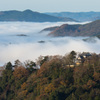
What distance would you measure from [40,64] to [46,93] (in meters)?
11.5

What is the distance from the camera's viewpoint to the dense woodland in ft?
109

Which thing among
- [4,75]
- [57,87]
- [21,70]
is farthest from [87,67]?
[4,75]

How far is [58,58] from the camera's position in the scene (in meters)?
44.6

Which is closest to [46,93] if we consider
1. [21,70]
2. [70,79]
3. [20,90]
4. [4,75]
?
[70,79]

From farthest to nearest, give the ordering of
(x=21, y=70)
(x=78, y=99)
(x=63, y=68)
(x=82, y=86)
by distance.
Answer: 1. (x=21, y=70)
2. (x=63, y=68)
3. (x=82, y=86)
4. (x=78, y=99)

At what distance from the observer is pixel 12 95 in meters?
41.1

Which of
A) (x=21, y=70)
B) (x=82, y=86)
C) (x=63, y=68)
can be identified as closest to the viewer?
(x=82, y=86)

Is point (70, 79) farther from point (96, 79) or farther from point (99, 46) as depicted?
point (99, 46)

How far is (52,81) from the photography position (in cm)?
3678

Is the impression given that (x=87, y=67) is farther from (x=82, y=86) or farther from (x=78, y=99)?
(x=78, y=99)

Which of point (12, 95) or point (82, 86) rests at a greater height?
point (82, 86)

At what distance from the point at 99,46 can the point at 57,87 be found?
95.4m

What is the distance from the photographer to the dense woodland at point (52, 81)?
3322 centimetres

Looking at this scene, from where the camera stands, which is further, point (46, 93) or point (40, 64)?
point (40, 64)
